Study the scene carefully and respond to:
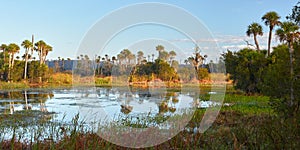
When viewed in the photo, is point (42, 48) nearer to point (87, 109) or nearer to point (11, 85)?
point (11, 85)

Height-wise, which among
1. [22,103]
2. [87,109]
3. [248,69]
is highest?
[248,69]

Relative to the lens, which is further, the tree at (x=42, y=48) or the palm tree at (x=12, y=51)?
Result: the tree at (x=42, y=48)

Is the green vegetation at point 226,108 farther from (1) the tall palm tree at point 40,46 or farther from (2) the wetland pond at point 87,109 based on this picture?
(1) the tall palm tree at point 40,46

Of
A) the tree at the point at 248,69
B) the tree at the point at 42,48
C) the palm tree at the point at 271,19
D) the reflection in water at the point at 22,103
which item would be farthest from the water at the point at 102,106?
the tree at the point at 42,48

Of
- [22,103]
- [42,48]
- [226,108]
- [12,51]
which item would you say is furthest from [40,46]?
[226,108]

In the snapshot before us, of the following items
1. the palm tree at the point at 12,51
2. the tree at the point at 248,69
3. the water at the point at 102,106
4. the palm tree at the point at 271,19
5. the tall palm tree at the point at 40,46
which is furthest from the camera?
the tall palm tree at the point at 40,46

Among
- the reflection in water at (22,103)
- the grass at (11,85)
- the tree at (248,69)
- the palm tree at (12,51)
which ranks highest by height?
the palm tree at (12,51)

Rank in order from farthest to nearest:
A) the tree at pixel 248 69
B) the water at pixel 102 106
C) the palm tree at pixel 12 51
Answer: the palm tree at pixel 12 51, the tree at pixel 248 69, the water at pixel 102 106

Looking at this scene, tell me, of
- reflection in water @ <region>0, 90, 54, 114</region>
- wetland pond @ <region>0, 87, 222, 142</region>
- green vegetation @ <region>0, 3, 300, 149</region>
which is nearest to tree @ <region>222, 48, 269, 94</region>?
green vegetation @ <region>0, 3, 300, 149</region>

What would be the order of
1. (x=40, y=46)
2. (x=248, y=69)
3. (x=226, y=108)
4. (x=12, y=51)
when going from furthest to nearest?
(x=40, y=46)
(x=12, y=51)
(x=248, y=69)
(x=226, y=108)

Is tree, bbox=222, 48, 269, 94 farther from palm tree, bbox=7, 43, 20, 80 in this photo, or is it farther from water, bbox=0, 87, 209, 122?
palm tree, bbox=7, 43, 20, 80

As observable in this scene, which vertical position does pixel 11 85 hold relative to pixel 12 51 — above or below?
below

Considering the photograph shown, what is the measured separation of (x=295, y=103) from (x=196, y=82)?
8.51 m

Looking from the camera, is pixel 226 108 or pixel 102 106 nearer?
pixel 226 108
